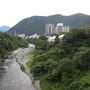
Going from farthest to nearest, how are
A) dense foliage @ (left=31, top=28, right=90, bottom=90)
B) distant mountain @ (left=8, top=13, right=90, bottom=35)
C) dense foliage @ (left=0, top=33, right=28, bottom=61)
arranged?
distant mountain @ (left=8, top=13, right=90, bottom=35), dense foliage @ (left=0, top=33, right=28, bottom=61), dense foliage @ (left=31, top=28, right=90, bottom=90)

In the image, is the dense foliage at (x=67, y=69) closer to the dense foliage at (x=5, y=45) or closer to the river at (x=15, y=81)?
the river at (x=15, y=81)

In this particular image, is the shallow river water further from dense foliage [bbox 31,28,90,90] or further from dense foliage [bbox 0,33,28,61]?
dense foliage [bbox 0,33,28,61]

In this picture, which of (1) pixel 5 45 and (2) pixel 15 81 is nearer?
(2) pixel 15 81

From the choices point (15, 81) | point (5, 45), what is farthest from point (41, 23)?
point (15, 81)

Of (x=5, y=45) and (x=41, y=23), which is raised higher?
(x=41, y=23)

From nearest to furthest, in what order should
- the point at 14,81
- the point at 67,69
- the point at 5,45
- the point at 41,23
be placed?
the point at 67,69, the point at 14,81, the point at 5,45, the point at 41,23

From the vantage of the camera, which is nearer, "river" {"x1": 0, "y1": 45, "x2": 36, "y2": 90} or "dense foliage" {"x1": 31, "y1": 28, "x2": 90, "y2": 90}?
"dense foliage" {"x1": 31, "y1": 28, "x2": 90, "y2": 90}

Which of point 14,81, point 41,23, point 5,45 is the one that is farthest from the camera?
point 41,23

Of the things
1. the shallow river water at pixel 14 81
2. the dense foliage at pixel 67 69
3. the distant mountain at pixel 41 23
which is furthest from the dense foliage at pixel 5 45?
the distant mountain at pixel 41 23

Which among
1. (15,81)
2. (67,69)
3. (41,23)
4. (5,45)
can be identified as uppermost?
(41,23)

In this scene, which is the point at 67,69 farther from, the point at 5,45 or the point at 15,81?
the point at 5,45

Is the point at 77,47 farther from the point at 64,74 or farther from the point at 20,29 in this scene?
the point at 20,29

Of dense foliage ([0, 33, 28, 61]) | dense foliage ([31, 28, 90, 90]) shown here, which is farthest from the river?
dense foliage ([0, 33, 28, 61])
